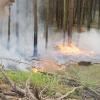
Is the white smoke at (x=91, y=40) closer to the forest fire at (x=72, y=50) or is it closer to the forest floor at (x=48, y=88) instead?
the forest fire at (x=72, y=50)

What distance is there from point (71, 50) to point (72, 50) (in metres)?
0.03

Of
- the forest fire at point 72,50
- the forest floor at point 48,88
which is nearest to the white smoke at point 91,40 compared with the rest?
the forest fire at point 72,50

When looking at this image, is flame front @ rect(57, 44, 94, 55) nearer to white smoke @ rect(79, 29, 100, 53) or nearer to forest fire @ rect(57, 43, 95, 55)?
forest fire @ rect(57, 43, 95, 55)

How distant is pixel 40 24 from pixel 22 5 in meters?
0.96

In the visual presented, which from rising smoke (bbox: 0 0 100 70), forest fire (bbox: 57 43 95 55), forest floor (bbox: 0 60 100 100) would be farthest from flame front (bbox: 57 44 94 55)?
forest floor (bbox: 0 60 100 100)

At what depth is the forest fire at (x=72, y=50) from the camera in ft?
34.4

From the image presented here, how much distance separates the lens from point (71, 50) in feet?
35.4

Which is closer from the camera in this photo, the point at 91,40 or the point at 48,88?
the point at 48,88

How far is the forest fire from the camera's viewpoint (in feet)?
34.4

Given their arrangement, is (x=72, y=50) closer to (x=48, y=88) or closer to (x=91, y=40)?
(x=91, y=40)

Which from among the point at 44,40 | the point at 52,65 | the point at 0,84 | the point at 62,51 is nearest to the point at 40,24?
the point at 44,40

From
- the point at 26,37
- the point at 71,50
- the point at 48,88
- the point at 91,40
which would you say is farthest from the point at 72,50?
the point at 48,88

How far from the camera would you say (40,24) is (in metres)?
13.3

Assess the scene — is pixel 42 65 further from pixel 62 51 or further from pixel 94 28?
pixel 94 28
